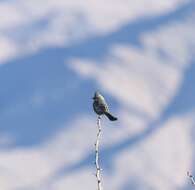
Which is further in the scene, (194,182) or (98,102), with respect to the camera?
(98,102)

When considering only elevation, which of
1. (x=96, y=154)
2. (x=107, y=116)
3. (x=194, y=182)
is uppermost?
(x=107, y=116)

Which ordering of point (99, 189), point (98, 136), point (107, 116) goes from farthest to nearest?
point (107, 116)
point (98, 136)
point (99, 189)

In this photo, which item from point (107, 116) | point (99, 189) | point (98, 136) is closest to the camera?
point (99, 189)

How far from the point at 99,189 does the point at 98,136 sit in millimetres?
2526

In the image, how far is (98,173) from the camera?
24391mm

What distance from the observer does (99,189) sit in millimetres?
23359

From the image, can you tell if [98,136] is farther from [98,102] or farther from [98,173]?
[98,102]

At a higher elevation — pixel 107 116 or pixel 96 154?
pixel 107 116

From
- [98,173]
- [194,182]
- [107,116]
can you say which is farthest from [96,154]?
[107,116]

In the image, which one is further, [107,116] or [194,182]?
[107,116]

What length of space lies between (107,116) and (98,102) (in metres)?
1.07

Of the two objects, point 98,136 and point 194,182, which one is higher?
point 98,136

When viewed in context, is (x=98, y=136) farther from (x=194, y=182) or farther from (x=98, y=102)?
(x=98, y=102)

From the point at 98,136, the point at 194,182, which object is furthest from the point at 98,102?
the point at 194,182
